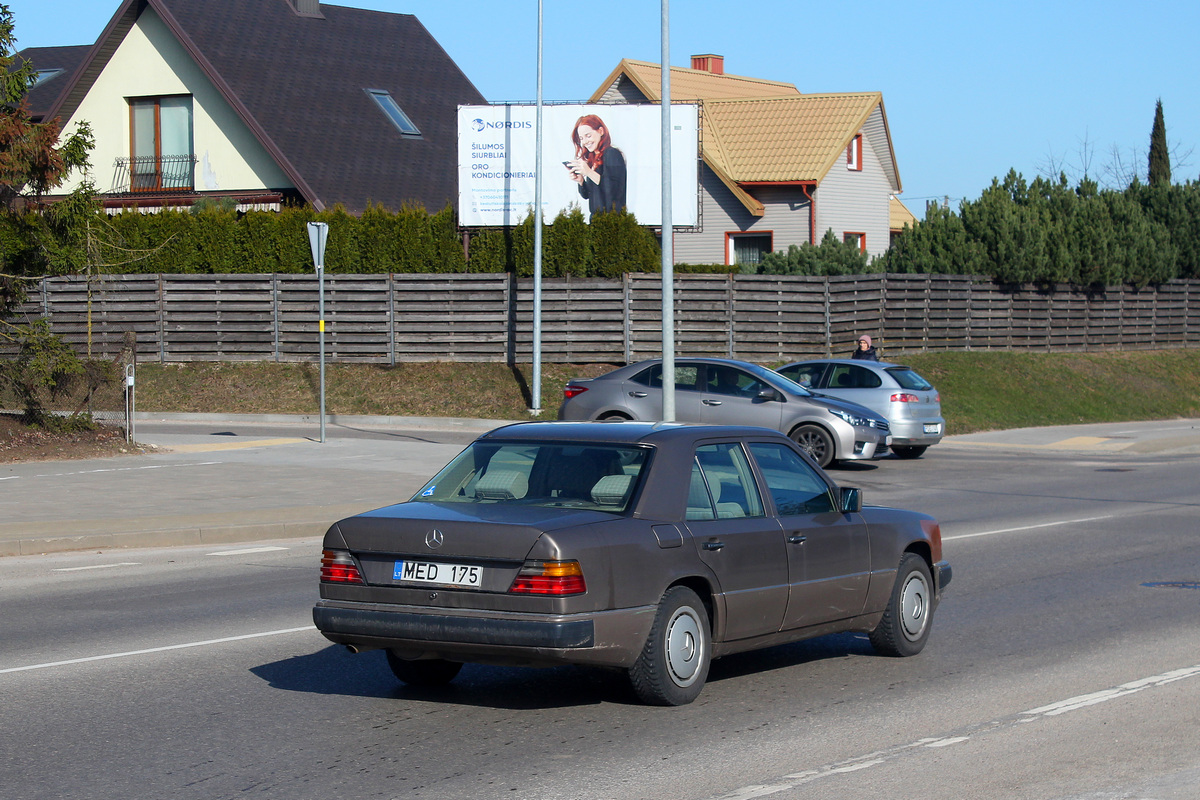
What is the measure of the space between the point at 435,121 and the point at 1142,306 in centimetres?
2176

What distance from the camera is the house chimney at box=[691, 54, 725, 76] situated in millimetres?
56594

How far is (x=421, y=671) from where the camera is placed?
7301mm

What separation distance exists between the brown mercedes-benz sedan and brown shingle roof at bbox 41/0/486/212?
29262 mm

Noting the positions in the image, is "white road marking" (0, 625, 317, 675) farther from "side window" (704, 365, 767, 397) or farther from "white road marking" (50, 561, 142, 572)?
"side window" (704, 365, 767, 397)

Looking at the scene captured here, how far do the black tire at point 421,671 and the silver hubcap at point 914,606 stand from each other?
2.78 metres

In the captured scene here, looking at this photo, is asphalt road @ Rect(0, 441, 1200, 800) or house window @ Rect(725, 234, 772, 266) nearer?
asphalt road @ Rect(0, 441, 1200, 800)

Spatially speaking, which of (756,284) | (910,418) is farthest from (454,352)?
(910,418)

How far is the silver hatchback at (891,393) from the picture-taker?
21391 millimetres

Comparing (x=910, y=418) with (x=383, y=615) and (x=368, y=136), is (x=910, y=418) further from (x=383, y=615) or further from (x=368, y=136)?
(x=368, y=136)

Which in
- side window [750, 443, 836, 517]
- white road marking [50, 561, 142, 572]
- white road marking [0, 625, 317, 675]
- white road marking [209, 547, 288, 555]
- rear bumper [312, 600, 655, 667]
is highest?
side window [750, 443, 836, 517]

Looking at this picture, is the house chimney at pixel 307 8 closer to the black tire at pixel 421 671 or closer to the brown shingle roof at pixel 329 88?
the brown shingle roof at pixel 329 88

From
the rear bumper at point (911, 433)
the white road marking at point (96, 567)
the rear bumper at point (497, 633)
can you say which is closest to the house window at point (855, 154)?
the rear bumper at point (911, 433)

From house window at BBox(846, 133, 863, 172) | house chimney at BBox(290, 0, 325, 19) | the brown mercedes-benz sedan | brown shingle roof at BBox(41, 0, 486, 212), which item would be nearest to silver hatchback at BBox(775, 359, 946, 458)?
the brown mercedes-benz sedan

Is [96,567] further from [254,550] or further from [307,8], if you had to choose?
[307,8]
